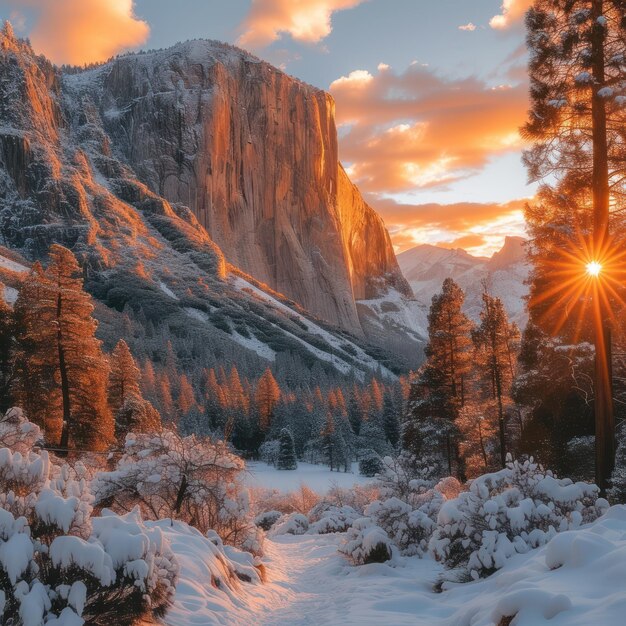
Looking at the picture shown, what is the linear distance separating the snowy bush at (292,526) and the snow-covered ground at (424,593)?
8.24 meters

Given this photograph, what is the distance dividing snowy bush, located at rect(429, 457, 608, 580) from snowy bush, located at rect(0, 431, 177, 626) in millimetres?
4176

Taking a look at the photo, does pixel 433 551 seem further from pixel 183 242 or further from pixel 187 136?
pixel 187 136

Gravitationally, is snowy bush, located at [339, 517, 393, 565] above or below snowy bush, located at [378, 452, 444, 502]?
below

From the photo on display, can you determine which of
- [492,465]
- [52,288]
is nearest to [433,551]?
[492,465]

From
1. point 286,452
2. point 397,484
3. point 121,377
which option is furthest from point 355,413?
point 397,484

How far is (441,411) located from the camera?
24.4m

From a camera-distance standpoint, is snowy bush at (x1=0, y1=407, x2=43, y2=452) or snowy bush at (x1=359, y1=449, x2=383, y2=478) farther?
snowy bush at (x1=359, y1=449, x2=383, y2=478)

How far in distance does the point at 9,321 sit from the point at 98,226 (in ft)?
370

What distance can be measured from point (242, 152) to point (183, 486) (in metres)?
169

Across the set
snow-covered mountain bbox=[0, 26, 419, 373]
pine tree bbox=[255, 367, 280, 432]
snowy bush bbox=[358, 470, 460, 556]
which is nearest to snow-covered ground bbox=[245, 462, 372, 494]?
pine tree bbox=[255, 367, 280, 432]

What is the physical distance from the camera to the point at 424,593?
25.6ft

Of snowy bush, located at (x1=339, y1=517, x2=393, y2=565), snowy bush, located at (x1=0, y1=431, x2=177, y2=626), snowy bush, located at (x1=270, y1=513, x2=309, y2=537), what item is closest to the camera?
snowy bush, located at (x1=0, y1=431, x2=177, y2=626)

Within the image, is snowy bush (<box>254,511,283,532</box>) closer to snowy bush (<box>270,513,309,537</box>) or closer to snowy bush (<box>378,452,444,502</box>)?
snowy bush (<box>270,513,309,537</box>)

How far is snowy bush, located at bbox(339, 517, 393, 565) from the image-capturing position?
1026cm
